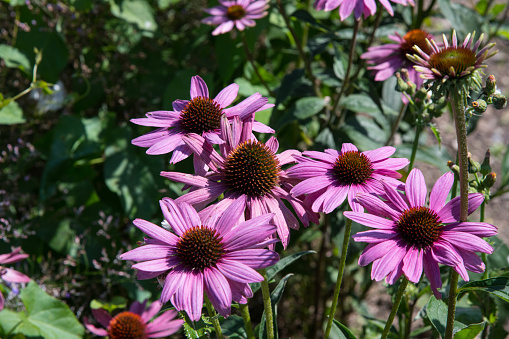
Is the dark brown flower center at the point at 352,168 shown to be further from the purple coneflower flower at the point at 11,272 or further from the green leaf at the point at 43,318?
the green leaf at the point at 43,318

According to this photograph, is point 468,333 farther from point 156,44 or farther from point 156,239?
point 156,44

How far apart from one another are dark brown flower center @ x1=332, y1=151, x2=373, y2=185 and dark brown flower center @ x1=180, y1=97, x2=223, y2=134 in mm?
231

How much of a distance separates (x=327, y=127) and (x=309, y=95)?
4.4 inches

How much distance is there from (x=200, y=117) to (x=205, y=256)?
27 centimetres

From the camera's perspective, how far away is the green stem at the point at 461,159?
0.71 metres

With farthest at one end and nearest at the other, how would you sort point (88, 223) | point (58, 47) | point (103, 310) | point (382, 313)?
point (382, 313) < point (58, 47) < point (88, 223) < point (103, 310)

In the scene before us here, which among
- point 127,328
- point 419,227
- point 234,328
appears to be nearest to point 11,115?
point 127,328

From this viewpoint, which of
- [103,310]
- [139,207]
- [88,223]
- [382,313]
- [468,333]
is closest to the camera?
[468,333]

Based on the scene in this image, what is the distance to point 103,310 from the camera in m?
1.29

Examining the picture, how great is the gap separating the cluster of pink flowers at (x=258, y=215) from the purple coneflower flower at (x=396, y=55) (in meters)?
0.49

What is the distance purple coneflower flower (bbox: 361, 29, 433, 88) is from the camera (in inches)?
51.0

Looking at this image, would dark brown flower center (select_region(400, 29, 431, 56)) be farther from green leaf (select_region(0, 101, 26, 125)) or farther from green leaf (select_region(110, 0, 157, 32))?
green leaf (select_region(0, 101, 26, 125))

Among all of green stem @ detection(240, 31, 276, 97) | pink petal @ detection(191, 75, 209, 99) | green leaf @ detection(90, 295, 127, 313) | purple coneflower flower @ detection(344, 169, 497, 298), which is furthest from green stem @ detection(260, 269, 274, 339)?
green stem @ detection(240, 31, 276, 97)

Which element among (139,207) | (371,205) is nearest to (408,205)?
(371,205)
